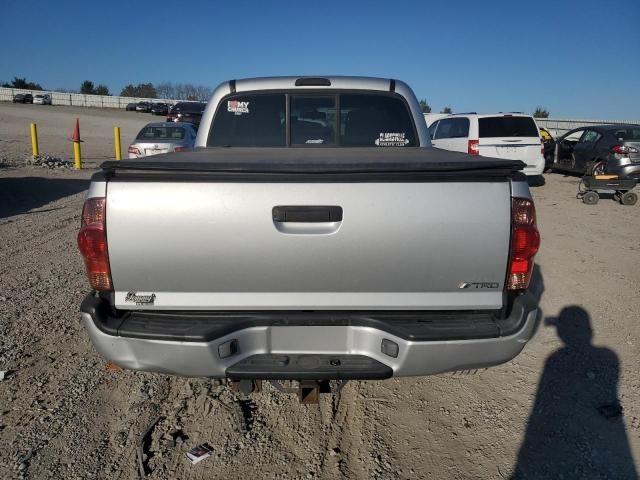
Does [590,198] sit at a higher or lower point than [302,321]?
lower

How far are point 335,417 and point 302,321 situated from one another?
1.04 metres

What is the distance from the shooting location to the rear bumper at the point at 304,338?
83.1 inches

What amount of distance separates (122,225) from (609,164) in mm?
11877

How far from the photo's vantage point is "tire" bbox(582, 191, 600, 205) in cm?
1061

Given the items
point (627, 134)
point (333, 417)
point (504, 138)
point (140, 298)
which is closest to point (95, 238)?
point (140, 298)

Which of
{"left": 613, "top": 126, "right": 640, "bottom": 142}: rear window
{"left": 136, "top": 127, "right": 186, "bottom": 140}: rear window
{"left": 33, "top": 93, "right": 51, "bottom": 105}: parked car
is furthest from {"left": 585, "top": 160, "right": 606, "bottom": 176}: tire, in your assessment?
A: {"left": 33, "top": 93, "right": 51, "bottom": 105}: parked car

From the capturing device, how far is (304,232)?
2102 mm

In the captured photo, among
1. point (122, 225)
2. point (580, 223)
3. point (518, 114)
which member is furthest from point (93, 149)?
point (122, 225)

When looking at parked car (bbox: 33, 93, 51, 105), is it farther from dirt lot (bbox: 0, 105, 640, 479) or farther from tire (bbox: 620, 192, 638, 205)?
tire (bbox: 620, 192, 638, 205)

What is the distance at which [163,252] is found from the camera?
2.09m

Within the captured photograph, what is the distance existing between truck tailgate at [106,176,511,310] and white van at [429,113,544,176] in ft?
34.7

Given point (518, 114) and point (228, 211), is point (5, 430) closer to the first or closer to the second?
point (228, 211)

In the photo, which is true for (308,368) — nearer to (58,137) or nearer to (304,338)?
(304,338)

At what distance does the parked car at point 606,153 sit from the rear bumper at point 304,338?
34.6 feet
